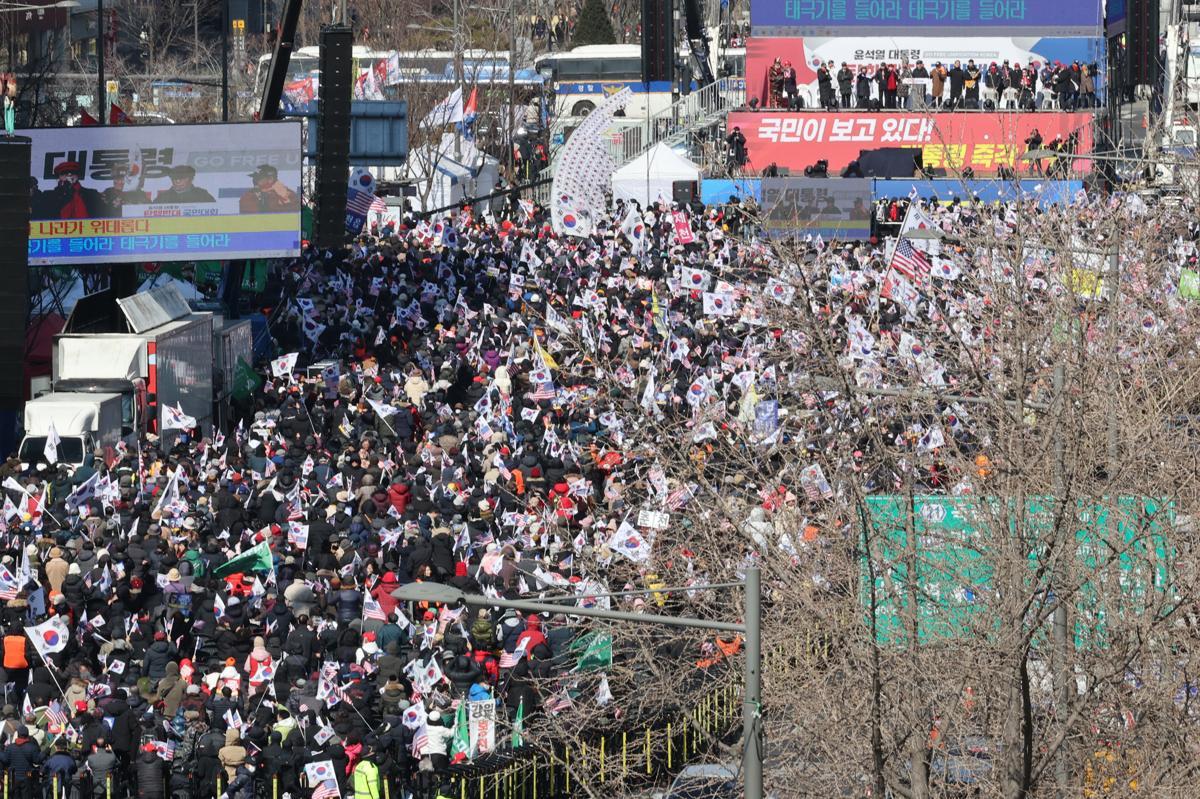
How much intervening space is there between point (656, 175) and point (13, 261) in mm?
25421

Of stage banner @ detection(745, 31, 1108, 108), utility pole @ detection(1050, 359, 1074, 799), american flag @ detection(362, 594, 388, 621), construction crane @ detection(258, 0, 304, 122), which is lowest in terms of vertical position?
american flag @ detection(362, 594, 388, 621)

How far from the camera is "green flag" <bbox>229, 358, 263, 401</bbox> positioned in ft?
111

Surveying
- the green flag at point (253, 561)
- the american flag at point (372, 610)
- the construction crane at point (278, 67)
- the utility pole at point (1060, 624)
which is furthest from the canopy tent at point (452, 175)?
the utility pole at point (1060, 624)

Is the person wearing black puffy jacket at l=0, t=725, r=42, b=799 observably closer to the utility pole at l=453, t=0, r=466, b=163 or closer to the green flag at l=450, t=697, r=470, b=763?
the green flag at l=450, t=697, r=470, b=763

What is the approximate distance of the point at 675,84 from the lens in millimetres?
63688

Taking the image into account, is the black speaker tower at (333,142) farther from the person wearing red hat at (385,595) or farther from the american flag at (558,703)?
the american flag at (558,703)

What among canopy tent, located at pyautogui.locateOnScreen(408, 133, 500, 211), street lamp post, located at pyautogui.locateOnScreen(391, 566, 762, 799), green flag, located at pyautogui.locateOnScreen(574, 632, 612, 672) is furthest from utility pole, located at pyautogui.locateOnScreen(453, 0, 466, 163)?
street lamp post, located at pyautogui.locateOnScreen(391, 566, 762, 799)

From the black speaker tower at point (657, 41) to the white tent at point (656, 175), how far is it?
10.2ft

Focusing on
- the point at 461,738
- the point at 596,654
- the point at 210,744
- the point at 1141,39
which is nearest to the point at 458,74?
the point at 1141,39

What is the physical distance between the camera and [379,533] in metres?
22.0

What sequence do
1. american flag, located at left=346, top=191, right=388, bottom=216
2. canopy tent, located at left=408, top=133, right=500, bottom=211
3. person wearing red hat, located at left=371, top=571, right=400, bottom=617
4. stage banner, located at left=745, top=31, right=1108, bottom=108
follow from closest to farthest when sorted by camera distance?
1. person wearing red hat, located at left=371, top=571, right=400, bottom=617
2. american flag, located at left=346, top=191, right=388, bottom=216
3. stage banner, located at left=745, top=31, right=1108, bottom=108
4. canopy tent, located at left=408, top=133, right=500, bottom=211

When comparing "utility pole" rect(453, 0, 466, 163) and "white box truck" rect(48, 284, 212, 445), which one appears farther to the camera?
"utility pole" rect(453, 0, 466, 163)

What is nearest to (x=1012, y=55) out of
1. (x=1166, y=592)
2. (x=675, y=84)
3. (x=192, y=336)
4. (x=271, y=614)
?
(x=675, y=84)

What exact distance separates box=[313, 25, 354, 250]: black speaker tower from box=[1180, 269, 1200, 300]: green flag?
14.0m
